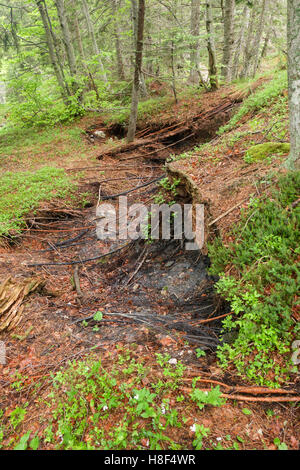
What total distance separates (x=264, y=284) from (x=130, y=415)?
2042 millimetres

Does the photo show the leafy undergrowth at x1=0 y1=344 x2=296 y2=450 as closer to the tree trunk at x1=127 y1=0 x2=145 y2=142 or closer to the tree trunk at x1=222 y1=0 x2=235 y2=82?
the tree trunk at x1=127 y1=0 x2=145 y2=142

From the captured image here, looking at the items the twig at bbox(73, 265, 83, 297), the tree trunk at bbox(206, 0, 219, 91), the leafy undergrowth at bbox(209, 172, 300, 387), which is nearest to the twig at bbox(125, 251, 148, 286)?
the twig at bbox(73, 265, 83, 297)

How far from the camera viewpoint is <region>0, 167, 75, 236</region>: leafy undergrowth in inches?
266

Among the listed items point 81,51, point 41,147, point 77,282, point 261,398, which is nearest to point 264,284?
point 261,398

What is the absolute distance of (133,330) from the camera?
356 centimetres

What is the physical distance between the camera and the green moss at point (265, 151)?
15.3ft

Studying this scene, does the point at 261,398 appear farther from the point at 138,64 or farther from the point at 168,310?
the point at 138,64

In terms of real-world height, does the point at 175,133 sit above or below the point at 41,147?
above

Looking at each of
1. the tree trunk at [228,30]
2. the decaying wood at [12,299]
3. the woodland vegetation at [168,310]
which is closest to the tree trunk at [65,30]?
the woodland vegetation at [168,310]

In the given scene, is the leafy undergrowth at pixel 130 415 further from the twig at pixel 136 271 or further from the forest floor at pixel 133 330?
the twig at pixel 136 271

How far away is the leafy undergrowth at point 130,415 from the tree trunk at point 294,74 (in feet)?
11.0

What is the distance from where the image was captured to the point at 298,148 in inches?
142
